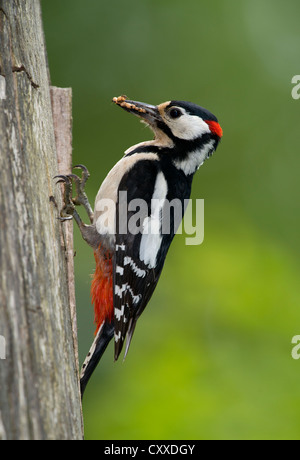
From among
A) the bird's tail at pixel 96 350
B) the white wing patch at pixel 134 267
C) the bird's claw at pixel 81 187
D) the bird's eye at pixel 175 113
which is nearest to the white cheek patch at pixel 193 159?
the bird's eye at pixel 175 113

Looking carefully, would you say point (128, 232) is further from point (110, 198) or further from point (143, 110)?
point (143, 110)

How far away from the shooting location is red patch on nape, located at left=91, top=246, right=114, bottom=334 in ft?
10.1

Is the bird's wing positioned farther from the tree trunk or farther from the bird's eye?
the tree trunk

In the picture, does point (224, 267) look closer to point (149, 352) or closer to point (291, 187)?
point (149, 352)

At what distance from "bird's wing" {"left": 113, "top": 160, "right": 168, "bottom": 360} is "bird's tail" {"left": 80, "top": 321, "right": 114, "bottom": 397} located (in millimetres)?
105

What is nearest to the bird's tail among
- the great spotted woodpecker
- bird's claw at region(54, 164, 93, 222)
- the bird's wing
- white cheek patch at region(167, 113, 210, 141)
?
the great spotted woodpecker

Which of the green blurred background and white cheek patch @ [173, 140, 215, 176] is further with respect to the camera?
white cheek patch @ [173, 140, 215, 176]

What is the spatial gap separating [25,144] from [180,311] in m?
1.76

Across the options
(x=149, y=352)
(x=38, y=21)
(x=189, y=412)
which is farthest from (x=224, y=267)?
(x=38, y=21)

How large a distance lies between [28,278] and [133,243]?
1.55 meters

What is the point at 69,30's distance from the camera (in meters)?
4.03

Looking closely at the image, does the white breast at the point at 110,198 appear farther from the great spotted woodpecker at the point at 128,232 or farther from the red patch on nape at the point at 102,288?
the red patch on nape at the point at 102,288

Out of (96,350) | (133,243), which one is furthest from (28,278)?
(133,243)

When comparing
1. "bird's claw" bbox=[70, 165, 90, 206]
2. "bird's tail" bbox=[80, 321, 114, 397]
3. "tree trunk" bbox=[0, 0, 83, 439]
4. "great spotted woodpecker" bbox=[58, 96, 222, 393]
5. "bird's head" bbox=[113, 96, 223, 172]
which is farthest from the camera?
"bird's head" bbox=[113, 96, 223, 172]
